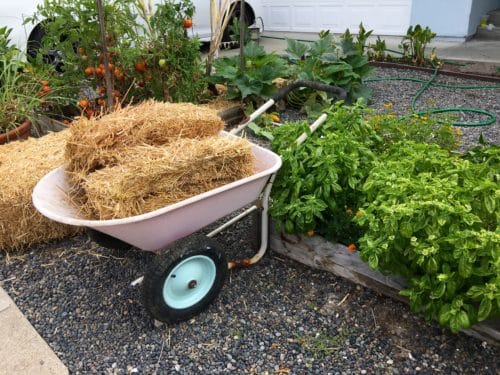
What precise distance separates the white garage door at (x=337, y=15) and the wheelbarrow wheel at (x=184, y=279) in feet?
25.2

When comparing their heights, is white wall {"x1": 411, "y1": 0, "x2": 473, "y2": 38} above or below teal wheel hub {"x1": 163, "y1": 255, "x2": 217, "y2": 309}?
above

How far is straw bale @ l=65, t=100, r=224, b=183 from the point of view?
1.88 meters

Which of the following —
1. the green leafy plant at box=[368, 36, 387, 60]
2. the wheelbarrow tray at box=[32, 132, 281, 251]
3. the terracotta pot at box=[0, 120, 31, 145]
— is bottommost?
the terracotta pot at box=[0, 120, 31, 145]

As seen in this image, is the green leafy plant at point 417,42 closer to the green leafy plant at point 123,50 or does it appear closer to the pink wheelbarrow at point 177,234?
the green leafy plant at point 123,50

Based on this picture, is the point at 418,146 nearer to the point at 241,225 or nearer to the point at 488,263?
the point at 488,263

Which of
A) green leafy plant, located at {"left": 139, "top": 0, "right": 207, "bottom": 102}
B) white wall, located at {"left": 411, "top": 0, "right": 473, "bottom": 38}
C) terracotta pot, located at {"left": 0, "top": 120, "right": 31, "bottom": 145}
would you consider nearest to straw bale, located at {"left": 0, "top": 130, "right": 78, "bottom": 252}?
terracotta pot, located at {"left": 0, "top": 120, "right": 31, "bottom": 145}

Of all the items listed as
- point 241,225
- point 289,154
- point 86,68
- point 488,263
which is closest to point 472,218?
point 488,263

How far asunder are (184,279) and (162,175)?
50 centimetres

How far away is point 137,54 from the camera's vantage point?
149 inches

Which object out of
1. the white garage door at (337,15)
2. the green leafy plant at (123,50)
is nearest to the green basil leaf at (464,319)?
the green leafy plant at (123,50)

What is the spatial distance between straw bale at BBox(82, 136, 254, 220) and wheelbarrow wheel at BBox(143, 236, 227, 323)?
22cm

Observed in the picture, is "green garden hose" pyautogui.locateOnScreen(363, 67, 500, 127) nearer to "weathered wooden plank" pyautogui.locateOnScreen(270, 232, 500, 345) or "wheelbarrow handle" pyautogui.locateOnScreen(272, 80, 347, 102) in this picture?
"wheelbarrow handle" pyautogui.locateOnScreen(272, 80, 347, 102)

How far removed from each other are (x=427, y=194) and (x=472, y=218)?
19 cm

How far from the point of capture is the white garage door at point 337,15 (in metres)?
8.33
